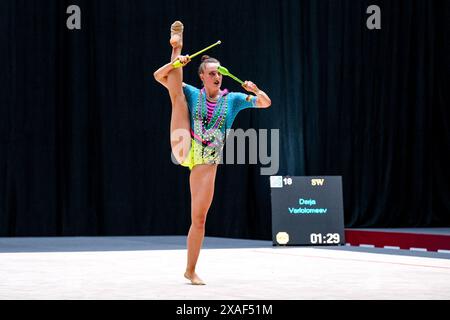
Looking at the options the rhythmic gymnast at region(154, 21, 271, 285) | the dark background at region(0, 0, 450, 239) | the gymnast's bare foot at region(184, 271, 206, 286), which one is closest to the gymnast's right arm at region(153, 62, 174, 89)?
the rhythmic gymnast at region(154, 21, 271, 285)

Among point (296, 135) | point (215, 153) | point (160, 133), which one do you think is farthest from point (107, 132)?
point (215, 153)

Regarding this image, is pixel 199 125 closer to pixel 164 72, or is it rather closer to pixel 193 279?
pixel 164 72

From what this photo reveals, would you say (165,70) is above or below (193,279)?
above

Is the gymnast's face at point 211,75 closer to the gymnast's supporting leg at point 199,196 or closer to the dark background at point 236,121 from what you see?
the gymnast's supporting leg at point 199,196

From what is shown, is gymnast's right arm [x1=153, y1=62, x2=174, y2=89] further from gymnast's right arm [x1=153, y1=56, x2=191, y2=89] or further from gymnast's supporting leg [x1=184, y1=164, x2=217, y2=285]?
gymnast's supporting leg [x1=184, y1=164, x2=217, y2=285]

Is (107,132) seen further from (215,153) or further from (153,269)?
(215,153)

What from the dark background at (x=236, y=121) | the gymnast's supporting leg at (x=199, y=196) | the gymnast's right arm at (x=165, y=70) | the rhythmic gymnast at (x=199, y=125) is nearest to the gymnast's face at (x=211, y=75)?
the rhythmic gymnast at (x=199, y=125)

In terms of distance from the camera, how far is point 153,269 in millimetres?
6426

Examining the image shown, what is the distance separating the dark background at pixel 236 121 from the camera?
10375mm

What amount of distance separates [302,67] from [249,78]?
1.99 feet

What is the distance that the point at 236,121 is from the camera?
35.2 feet

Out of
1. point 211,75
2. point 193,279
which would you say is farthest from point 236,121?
point 193,279

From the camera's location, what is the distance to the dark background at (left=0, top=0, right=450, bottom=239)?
10.4 m
